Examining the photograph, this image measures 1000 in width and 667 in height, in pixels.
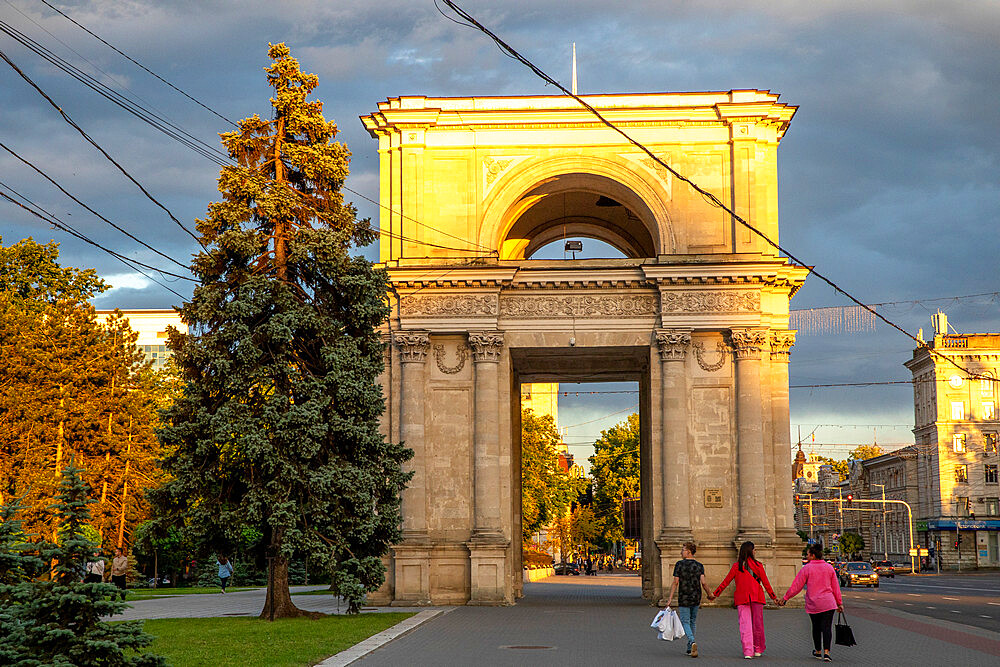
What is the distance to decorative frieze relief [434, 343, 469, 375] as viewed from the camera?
1352 inches

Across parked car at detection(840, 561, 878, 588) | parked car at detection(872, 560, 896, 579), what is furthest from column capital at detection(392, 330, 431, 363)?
parked car at detection(872, 560, 896, 579)

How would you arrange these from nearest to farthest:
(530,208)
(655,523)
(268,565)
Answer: (268,565)
(655,523)
(530,208)

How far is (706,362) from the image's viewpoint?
34062mm

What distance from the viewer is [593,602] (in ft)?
117

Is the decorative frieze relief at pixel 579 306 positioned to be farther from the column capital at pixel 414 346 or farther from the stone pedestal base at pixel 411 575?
the stone pedestal base at pixel 411 575

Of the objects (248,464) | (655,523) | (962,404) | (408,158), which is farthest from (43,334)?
(962,404)

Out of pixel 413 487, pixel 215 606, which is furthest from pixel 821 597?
pixel 215 606

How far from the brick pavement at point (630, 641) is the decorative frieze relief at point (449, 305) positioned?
8841 millimetres

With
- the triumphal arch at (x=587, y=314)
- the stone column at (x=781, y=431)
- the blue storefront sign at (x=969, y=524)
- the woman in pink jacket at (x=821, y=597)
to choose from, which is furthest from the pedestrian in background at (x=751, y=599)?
the blue storefront sign at (x=969, y=524)

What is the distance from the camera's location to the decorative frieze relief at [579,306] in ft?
112

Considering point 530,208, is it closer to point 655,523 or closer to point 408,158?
point 408,158

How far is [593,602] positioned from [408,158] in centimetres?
1520

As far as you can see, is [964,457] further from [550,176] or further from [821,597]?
[821,597]

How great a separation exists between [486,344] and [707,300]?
6.77m
